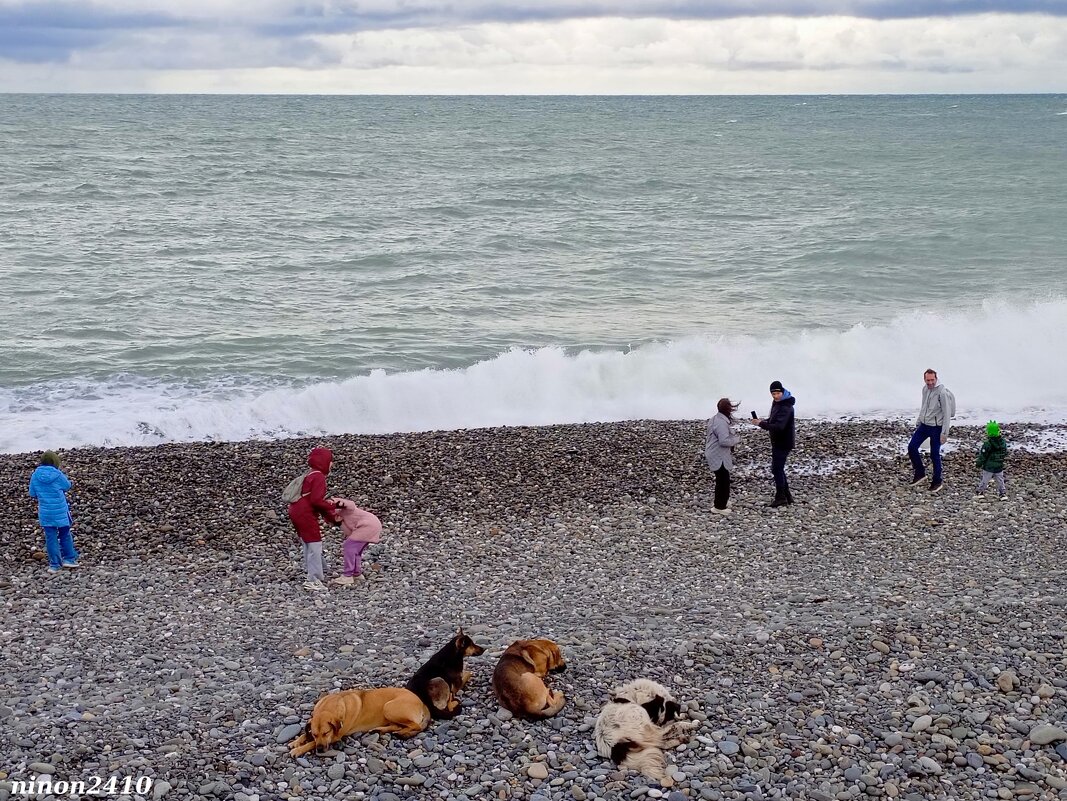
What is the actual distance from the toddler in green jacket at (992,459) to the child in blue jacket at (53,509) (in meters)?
10.9

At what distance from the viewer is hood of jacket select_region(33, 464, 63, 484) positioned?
440 inches

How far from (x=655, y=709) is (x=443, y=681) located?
5.29 ft

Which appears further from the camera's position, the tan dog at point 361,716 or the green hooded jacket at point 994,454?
the green hooded jacket at point 994,454

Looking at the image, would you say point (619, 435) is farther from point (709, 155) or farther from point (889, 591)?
point (709, 155)

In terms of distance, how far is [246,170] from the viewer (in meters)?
57.3

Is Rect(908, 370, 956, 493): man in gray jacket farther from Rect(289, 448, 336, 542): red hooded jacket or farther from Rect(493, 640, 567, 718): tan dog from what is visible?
Rect(289, 448, 336, 542): red hooded jacket

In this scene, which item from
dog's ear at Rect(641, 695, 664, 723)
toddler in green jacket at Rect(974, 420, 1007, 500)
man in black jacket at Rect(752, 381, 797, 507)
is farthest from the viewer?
toddler in green jacket at Rect(974, 420, 1007, 500)

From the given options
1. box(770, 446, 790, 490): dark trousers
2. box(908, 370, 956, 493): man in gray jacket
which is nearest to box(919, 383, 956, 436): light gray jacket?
box(908, 370, 956, 493): man in gray jacket

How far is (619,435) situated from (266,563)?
6809mm

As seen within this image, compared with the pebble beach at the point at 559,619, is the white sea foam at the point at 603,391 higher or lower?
higher

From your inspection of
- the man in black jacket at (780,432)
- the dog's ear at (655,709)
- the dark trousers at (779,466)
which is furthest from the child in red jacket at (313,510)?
the dark trousers at (779,466)

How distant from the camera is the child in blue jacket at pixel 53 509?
1114cm

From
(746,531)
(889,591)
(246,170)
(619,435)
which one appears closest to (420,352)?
(619,435)

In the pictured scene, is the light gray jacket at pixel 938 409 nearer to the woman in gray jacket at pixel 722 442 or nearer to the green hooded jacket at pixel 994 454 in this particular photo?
the green hooded jacket at pixel 994 454
